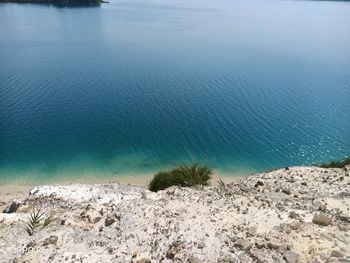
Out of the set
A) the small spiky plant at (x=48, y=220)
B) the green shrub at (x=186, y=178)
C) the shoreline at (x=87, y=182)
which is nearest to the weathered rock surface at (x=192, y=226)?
the small spiky plant at (x=48, y=220)

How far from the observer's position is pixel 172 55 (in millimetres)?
69375

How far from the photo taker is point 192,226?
14.6 meters

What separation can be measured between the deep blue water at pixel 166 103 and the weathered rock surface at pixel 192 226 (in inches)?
558

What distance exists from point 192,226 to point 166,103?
32.0 metres

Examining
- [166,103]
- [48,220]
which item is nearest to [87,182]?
[48,220]

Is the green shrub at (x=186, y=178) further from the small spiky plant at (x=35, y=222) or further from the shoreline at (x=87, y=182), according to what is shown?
the small spiky plant at (x=35, y=222)

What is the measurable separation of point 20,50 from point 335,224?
7006 cm

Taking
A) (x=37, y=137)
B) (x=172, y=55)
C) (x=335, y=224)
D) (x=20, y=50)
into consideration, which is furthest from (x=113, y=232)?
(x=20, y=50)

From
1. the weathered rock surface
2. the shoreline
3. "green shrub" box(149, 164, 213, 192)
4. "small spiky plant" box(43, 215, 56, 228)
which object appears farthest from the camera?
→ the shoreline

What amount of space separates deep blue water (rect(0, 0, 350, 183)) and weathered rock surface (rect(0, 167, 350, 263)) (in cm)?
1416

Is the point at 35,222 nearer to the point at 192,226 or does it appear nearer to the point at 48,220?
the point at 48,220

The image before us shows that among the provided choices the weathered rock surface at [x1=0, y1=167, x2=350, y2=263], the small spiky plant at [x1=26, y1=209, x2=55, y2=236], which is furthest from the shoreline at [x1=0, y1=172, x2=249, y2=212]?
the small spiky plant at [x1=26, y1=209, x2=55, y2=236]

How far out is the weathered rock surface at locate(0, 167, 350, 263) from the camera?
42.4ft

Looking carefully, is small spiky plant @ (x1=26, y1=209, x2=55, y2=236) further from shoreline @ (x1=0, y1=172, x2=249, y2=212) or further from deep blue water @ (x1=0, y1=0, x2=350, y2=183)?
deep blue water @ (x1=0, y1=0, x2=350, y2=183)
